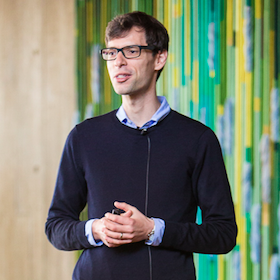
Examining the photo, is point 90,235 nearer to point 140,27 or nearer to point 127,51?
point 127,51

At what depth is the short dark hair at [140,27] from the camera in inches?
55.7

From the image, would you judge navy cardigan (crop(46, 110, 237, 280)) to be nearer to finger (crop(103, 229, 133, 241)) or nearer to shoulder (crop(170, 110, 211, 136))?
shoulder (crop(170, 110, 211, 136))

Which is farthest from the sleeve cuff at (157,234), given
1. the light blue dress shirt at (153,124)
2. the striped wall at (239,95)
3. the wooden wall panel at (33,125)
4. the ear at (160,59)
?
the wooden wall panel at (33,125)

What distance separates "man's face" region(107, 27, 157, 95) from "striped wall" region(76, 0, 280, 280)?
0.93 m

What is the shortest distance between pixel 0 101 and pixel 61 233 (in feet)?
5.49

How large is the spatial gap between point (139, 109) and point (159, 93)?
1037mm

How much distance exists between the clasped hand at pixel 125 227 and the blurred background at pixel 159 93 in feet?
3.72

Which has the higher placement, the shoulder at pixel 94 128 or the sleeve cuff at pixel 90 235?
the shoulder at pixel 94 128

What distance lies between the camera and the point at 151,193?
51.3 inches

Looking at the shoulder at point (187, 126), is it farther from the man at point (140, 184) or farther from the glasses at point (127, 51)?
the glasses at point (127, 51)

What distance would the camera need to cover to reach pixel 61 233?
4.36 ft

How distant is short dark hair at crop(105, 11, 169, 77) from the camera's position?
142 centimetres

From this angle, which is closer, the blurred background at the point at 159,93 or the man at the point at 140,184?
the man at the point at 140,184

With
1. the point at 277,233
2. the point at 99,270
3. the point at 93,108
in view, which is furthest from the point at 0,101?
the point at 277,233
